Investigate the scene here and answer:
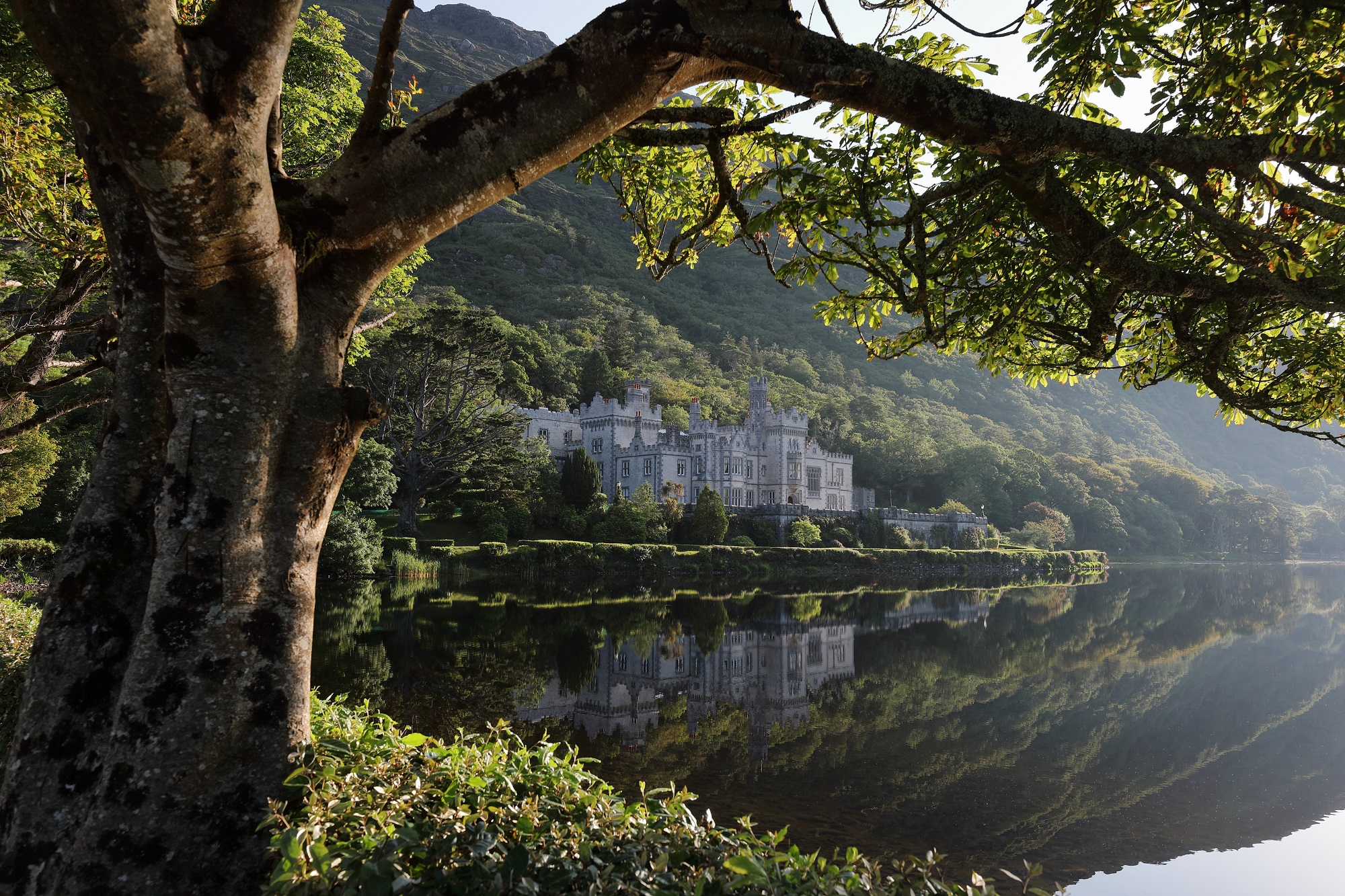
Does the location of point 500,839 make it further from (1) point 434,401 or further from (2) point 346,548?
(1) point 434,401

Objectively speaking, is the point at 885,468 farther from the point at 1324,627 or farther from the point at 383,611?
the point at 383,611

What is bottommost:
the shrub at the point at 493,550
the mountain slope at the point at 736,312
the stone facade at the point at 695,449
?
the shrub at the point at 493,550

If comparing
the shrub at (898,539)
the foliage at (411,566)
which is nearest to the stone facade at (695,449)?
the shrub at (898,539)

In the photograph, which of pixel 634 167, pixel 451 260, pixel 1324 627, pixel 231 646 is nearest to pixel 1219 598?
pixel 1324 627

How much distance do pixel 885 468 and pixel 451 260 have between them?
57.0m

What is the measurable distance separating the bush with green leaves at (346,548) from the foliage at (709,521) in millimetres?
20643

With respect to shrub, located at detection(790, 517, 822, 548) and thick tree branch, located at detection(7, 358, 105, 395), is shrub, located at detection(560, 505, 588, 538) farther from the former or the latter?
thick tree branch, located at detection(7, 358, 105, 395)

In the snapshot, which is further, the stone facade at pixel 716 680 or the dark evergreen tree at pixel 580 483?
the dark evergreen tree at pixel 580 483

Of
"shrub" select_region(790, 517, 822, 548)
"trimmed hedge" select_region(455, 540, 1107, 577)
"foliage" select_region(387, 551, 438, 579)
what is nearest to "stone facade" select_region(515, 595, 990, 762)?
"trimmed hedge" select_region(455, 540, 1107, 577)

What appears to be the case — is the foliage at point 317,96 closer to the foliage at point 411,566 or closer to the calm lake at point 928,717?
the calm lake at point 928,717

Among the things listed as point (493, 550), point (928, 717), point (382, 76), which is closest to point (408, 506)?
point (493, 550)

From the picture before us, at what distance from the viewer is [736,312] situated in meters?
119

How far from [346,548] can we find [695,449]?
3183 cm

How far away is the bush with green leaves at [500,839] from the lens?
217 centimetres
